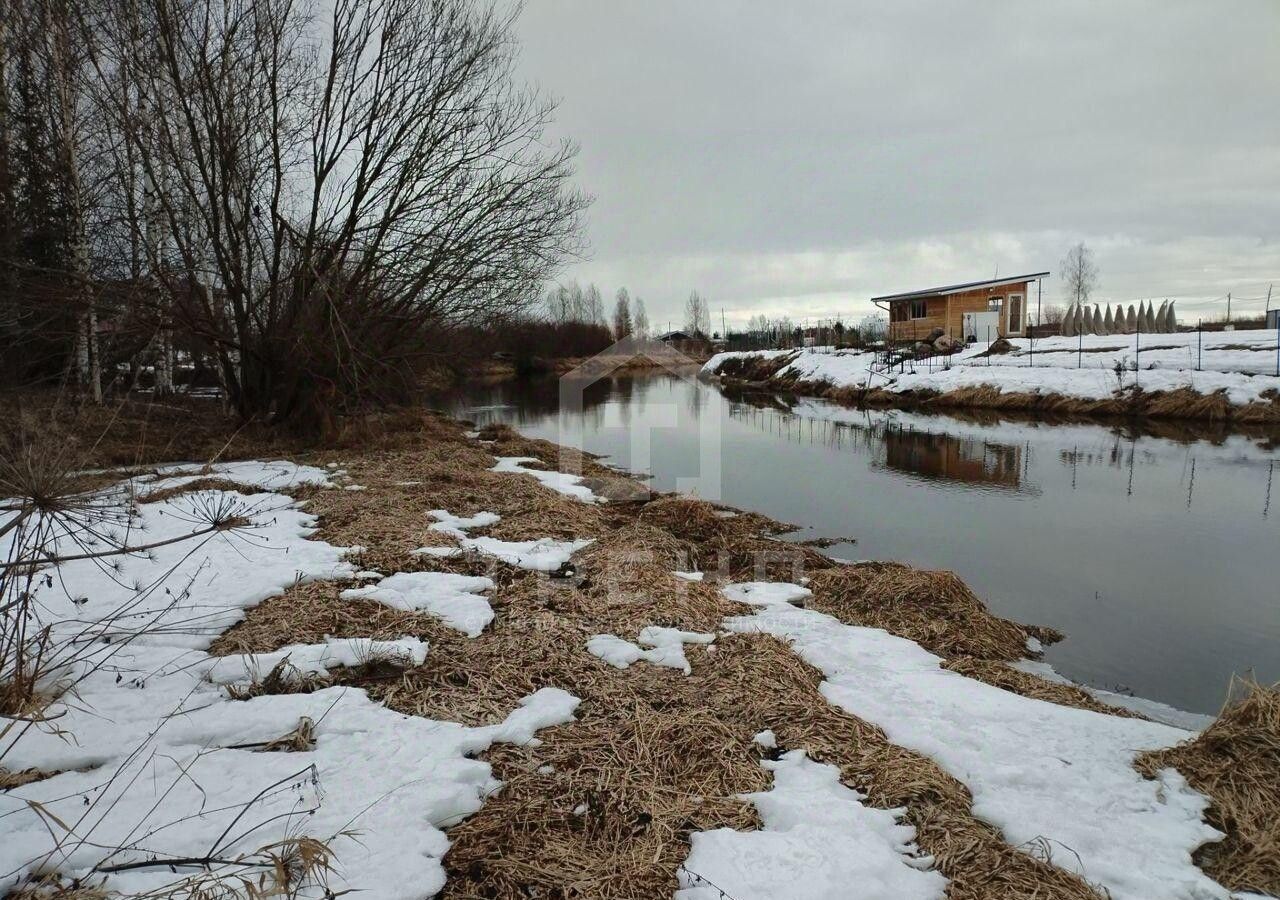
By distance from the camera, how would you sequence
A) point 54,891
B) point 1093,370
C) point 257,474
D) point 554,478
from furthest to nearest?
point 1093,370, point 554,478, point 257,474, point 54,891

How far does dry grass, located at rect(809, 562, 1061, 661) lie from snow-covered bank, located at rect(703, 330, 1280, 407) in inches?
644

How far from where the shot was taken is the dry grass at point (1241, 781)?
7.38 feet

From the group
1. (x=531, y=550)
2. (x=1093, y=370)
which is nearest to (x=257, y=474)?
(x=531, y=550)

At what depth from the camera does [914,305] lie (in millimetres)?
37344

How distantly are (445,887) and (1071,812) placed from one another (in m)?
2.18

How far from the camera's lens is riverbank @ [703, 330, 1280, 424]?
1688 centimetres

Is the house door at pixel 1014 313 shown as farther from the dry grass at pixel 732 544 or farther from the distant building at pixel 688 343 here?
the distant building at pixel 688 343

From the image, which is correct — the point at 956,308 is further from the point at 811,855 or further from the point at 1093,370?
the point at 811,855

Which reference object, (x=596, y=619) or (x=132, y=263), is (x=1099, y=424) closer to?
(x=596, y=619)

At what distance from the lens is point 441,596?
436 centimetres

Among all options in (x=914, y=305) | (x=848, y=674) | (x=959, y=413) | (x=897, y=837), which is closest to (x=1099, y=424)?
(x=959, y=413)

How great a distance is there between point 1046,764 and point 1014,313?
37228 millimetres

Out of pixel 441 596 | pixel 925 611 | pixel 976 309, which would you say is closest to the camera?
pixel 441 596

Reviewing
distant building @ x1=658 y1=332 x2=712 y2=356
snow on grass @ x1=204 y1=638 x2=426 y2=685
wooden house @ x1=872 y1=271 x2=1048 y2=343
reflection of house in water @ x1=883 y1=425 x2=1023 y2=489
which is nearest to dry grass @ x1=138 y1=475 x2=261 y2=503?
snow on grass @ x1=204 y1=638 x2=426 y2=685
